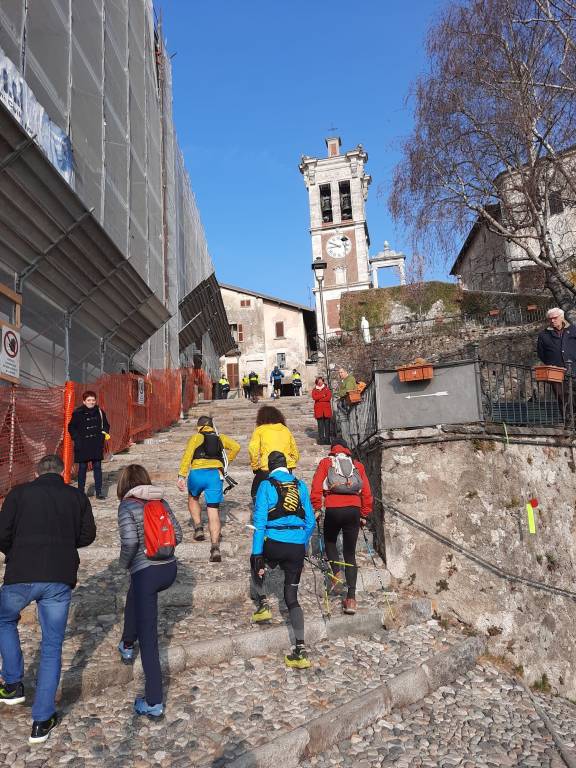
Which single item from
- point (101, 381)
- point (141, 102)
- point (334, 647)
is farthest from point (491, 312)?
point (334, 647)

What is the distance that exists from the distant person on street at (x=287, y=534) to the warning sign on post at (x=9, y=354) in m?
5.09

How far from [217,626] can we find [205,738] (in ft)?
4.97

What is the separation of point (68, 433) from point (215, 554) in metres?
4.13

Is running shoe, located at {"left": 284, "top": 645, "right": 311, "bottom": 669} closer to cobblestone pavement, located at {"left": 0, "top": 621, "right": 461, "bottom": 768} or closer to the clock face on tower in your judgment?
cobblestone pavement, located at {"left": 0, "top": 621, "right": 461, "bottom": 768}

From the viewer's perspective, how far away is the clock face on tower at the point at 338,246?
154 ft

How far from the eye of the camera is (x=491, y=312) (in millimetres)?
23516

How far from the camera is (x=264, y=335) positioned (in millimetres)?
43812

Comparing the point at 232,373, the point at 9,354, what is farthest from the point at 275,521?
the point at 232,373

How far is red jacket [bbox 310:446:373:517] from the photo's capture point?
5457 mm

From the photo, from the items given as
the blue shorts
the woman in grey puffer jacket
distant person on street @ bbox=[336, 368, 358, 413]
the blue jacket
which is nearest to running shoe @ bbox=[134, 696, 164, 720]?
the woman in grey puffer jacket

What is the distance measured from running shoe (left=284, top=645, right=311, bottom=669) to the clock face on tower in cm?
4445

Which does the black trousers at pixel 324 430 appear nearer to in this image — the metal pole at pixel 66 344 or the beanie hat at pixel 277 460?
the metal pole at pixel 66 344

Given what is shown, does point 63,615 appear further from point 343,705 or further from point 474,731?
point 474,731

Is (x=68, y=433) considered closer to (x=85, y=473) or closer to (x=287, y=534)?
(x=85, y=473)
